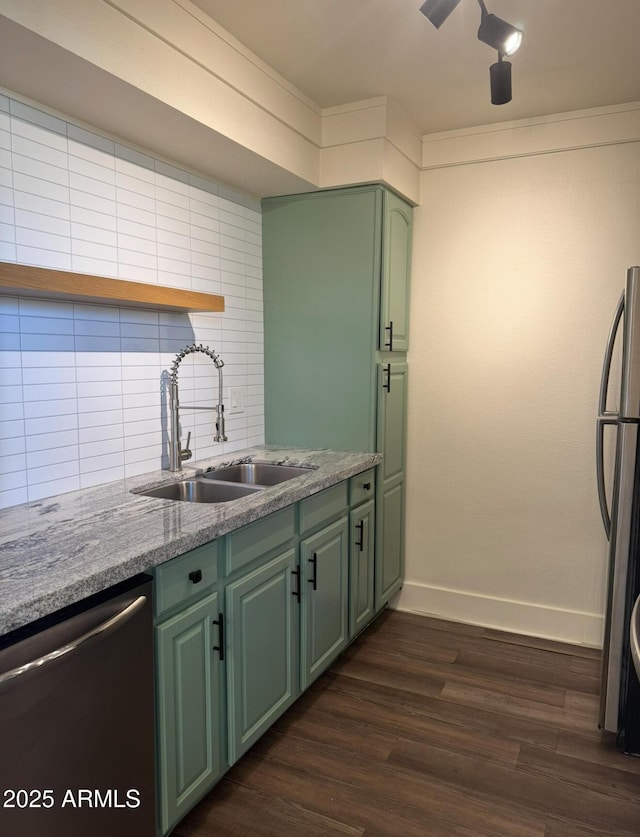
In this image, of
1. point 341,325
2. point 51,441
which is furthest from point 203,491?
point 341,325

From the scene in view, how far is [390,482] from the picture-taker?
305cm

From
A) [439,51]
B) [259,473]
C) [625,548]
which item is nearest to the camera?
[625,548]

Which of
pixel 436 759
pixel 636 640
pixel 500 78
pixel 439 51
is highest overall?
pixel 439 51

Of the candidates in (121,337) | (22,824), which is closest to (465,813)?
(22,824)

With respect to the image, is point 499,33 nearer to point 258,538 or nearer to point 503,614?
point 258,538

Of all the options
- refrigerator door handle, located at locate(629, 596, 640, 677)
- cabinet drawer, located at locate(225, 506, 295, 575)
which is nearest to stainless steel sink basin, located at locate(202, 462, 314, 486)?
cabinet drawer, located at locate(225, 506, 295, 575)

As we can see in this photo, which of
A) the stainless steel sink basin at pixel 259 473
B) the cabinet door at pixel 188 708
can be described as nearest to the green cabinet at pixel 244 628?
the cabinet door at pixel 188 708

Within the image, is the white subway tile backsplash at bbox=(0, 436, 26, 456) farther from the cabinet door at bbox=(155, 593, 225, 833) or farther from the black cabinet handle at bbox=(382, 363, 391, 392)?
the black cabinet handle at bbox=(382, 363, 391, 392)

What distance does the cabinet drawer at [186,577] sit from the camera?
1.55 metres

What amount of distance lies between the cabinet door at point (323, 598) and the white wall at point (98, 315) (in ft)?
2.22

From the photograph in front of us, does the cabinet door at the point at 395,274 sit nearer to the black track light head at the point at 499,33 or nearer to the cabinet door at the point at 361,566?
the cabinet door at the point at 361,566

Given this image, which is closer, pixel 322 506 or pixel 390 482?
pixel 322 506

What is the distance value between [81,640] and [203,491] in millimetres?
1084

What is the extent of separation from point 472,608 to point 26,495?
2270mm
